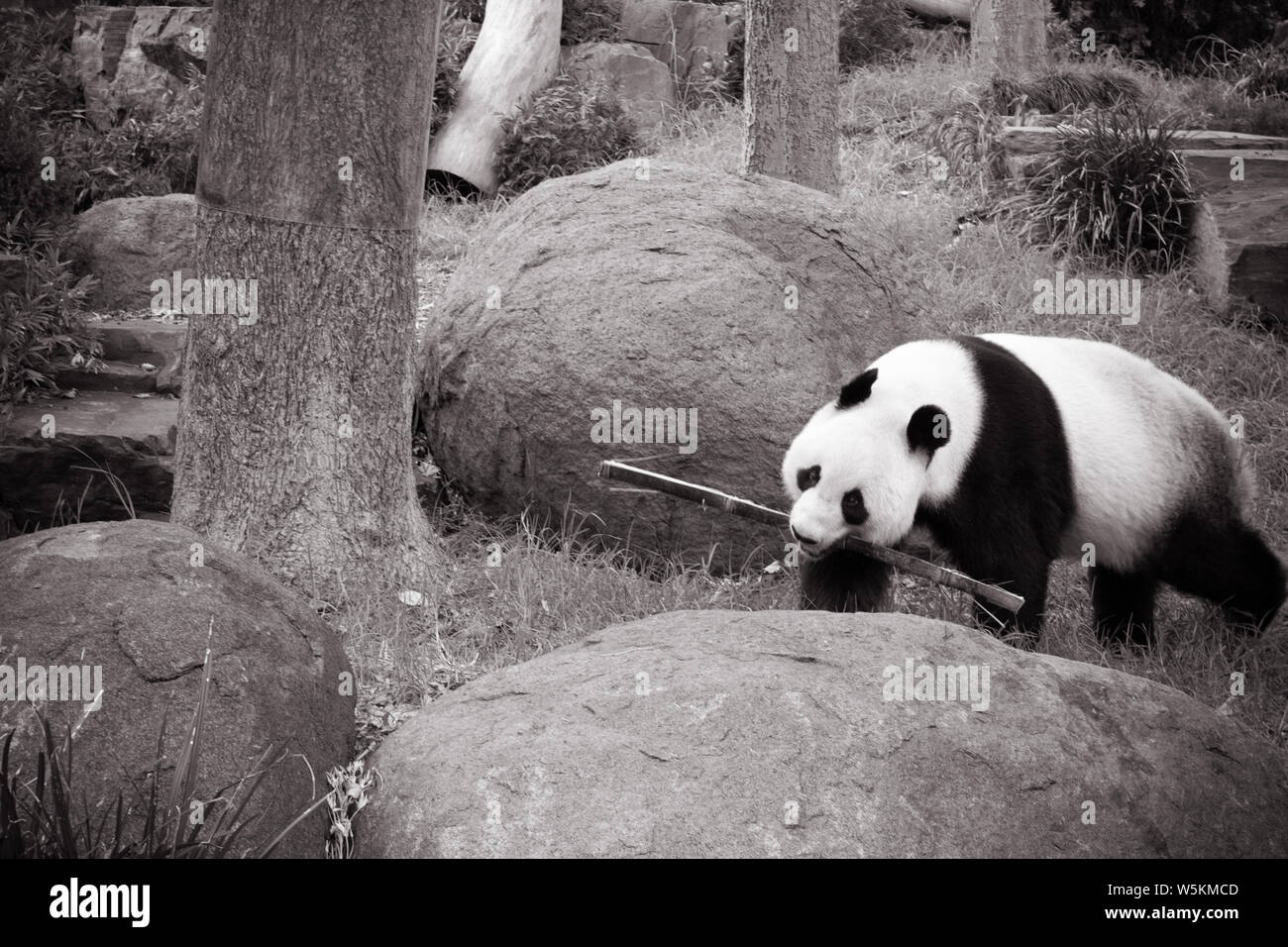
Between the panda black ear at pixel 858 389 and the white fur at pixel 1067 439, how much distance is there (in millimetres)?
33

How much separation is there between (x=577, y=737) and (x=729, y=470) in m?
2.41

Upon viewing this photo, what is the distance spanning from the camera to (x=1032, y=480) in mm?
4234

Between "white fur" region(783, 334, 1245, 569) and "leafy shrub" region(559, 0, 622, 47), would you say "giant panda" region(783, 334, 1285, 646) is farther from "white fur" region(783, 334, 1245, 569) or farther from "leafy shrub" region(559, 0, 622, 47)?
"leafy shrub" region(559, 0, 622, 47)

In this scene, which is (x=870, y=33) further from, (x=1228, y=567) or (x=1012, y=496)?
(x=1012, y=496)

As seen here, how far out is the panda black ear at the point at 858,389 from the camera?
4062 mm

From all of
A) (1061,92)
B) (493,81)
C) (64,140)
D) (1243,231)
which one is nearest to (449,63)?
(493,81)

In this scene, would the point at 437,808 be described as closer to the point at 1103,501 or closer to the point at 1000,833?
the point at 1000,833

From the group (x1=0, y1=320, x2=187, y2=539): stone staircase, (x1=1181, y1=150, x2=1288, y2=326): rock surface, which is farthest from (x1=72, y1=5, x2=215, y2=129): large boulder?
(x1=1181, y1=150, x2=1288, y2=326): rock surface

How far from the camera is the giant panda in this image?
13.2 ft

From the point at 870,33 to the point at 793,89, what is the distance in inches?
281

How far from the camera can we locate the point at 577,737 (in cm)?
296

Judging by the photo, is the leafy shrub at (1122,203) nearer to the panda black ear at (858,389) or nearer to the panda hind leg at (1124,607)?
the panda hind leg at (1124,607)

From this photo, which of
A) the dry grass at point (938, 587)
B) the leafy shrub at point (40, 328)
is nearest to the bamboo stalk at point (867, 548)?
the dry grass at point (938, 587)

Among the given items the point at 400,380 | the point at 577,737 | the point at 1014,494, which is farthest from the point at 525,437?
the point at 577,737
